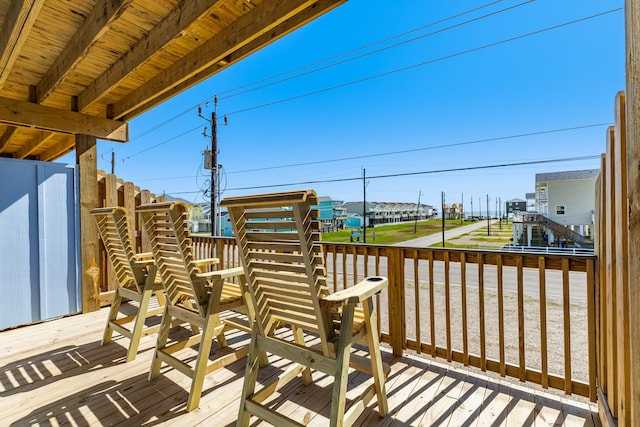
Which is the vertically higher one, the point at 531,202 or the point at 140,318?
the point at 531,202

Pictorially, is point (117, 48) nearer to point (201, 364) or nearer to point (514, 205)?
point (201, 364)

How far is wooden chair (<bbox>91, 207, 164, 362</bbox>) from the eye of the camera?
249cm

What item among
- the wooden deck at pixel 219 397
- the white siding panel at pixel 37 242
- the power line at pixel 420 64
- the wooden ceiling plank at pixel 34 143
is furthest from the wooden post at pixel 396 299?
the power line at pixel 420 64

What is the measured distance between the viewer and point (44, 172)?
3.42m

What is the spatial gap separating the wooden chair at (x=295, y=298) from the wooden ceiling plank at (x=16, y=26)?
1729 millimetres

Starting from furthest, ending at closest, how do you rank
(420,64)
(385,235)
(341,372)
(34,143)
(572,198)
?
(385,235) → (572,198) → (420,64) → (34,143) → (341,372)

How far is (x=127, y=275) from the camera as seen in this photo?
2914mm

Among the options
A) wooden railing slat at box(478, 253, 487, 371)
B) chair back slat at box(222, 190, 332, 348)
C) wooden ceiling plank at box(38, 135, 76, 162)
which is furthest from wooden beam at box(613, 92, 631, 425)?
wooden ceiling plank at box(38, 135, 76, 162)

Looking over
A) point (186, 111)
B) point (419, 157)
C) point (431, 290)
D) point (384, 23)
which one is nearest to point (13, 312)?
point (431, 290)

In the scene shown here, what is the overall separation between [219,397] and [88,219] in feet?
10.1

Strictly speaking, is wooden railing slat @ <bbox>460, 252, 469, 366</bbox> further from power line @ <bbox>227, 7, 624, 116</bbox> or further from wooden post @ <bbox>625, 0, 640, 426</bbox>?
power line @ <bbox>227, 7, 624, 116</bbox>

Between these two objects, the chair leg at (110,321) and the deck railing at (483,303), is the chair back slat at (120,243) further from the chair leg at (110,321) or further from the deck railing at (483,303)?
the deck railing at (483,303)

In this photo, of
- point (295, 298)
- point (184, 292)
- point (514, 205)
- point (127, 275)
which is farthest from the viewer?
point (514, 205)

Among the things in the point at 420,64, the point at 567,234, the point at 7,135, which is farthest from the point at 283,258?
the point at 567,234
